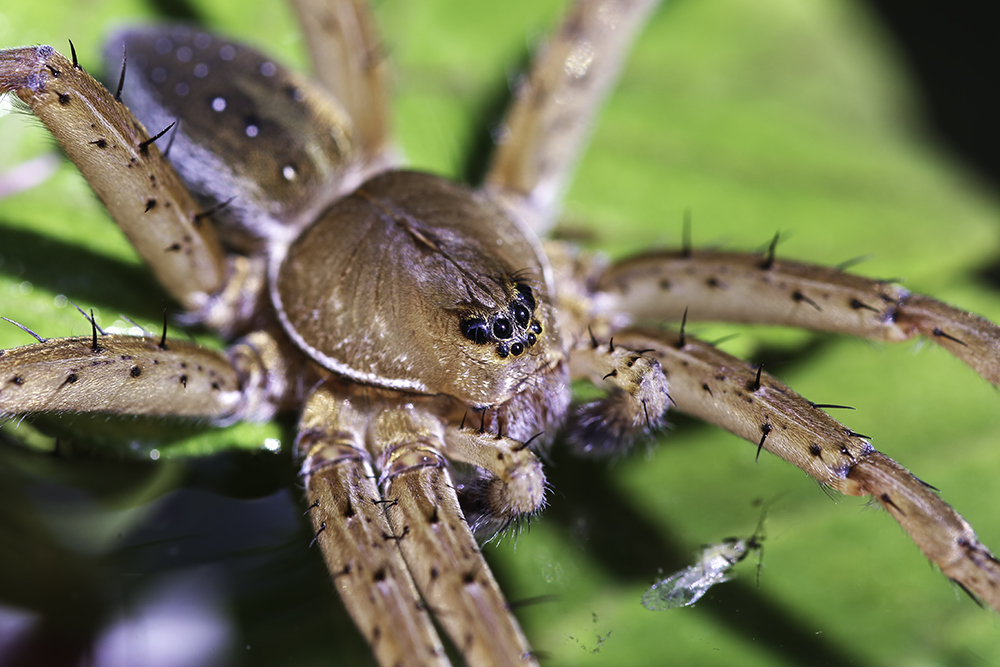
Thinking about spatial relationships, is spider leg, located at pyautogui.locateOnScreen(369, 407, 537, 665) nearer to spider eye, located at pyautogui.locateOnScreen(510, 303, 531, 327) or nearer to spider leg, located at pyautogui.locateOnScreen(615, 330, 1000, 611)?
spider eye, located at pyautogui.locateOnScreen(510, 303, 531, 327)

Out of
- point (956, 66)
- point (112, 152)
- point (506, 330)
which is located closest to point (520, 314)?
point (506, 330)

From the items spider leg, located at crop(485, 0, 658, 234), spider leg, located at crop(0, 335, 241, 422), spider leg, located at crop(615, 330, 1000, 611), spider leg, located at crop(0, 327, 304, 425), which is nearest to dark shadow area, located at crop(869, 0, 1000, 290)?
spider leg, located at crop(485, 0, 658, 234)

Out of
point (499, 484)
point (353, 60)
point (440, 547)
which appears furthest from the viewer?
point (353, 60)

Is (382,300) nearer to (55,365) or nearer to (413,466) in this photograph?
(413,466)

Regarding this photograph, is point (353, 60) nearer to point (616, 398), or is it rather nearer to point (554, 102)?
point (554, 102)

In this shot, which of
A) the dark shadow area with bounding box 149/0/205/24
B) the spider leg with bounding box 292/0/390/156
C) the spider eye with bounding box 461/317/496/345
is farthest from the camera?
the dark shadow area with bounding box 149/0/205/24

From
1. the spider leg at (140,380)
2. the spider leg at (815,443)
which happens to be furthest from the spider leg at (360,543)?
the spider leg at (815,443)
